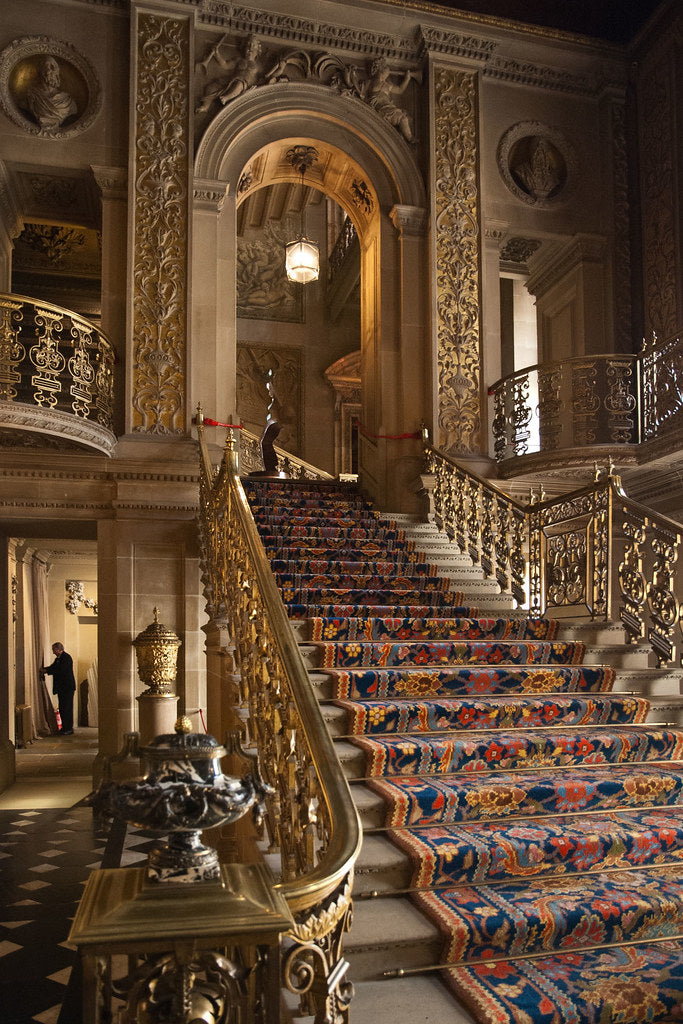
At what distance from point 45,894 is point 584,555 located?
4.21m

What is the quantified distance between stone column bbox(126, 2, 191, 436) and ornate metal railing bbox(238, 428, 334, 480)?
3.37ft

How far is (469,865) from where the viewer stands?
3184mm

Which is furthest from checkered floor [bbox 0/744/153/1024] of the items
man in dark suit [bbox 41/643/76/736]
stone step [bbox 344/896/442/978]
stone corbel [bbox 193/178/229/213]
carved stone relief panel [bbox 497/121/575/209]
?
carved stone relief panel [bbox 497/121/575/209]

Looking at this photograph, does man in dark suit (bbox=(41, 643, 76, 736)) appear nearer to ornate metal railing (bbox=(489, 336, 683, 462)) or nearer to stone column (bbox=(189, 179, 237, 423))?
stone column (bbox=(189, 179, 237, 423))

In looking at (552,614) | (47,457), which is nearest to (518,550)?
(552,614)

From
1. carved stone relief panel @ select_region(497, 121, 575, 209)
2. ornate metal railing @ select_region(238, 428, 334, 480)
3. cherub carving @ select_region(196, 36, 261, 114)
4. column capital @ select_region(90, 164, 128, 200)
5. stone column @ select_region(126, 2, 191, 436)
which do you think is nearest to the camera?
stone column @ select_region(126, 2, 191, 436)

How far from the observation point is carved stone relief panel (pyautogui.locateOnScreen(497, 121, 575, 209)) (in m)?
9.85

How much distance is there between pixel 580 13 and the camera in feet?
33.1

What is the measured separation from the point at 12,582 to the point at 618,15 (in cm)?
1031

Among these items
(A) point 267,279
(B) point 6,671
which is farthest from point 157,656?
(A) point 267,279

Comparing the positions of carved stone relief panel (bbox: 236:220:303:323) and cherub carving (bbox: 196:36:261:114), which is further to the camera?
carved stone relief panel (bbox: 236:220:303:323)

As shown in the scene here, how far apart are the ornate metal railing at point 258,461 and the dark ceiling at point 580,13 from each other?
559 centimetres

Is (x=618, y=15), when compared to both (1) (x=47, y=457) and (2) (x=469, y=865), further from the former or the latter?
(2) (x=469, y=865)

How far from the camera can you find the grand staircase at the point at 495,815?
271 centimetres
